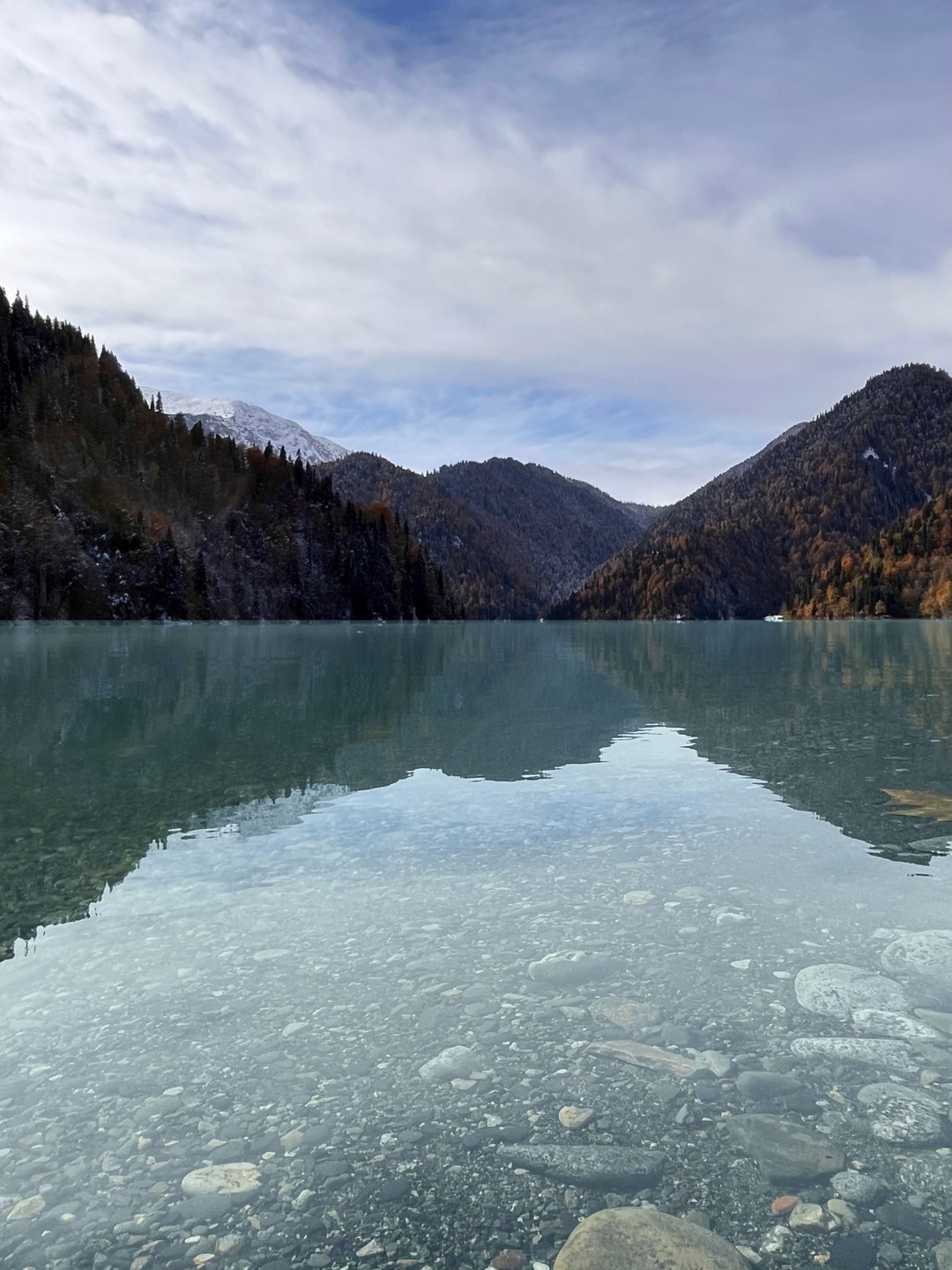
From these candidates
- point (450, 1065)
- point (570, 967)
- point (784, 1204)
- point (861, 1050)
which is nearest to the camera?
point (784, 1204)

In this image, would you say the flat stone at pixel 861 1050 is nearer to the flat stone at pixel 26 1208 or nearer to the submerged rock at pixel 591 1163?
the submerged rock at pixel 591 1163

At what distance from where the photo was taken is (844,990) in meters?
8.39

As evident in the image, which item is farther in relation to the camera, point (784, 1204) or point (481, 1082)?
point (481, 1082)

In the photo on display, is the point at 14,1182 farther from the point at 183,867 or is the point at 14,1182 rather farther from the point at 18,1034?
the point at 183,867

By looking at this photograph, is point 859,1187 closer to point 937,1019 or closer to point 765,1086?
point 765,1086

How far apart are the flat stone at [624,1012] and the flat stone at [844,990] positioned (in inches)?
62.3

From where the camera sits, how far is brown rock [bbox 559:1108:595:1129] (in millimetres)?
6152

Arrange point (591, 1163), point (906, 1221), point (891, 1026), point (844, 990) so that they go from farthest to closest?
point (844, 990) < point (891, 1026) < point (591, 1163) < point (906, 1221)

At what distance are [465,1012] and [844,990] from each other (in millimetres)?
3967

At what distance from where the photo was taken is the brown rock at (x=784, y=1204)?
5.20 meters

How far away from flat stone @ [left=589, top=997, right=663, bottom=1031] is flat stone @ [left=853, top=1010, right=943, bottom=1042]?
1893mm

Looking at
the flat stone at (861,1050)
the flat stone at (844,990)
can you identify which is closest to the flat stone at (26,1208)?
the flat stone at (861,1050)

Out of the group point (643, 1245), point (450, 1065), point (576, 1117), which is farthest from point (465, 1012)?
point (643, 1245)

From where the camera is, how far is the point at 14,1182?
5.55m
